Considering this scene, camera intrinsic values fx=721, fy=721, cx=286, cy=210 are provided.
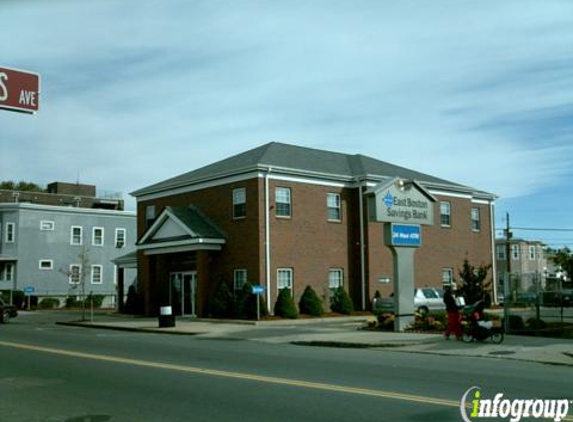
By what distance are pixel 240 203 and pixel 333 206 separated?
5215 mm

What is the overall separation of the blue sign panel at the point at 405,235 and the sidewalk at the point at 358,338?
3411mm

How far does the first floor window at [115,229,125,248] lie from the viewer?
5928 centimetres

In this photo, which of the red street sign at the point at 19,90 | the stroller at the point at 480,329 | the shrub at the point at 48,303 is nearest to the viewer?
the red street sign at the point at 19,90

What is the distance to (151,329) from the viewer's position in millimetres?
28203

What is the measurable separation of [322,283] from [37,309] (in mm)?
24387

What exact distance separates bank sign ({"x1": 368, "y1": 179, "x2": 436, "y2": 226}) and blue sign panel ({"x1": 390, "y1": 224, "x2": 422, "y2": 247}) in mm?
186

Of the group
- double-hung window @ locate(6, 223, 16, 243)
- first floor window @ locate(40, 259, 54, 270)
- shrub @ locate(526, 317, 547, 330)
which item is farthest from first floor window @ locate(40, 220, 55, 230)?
shrub @ locate(526, 317, 547, 330)

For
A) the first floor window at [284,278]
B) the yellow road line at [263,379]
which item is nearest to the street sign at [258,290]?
the first floor window at [284,278]

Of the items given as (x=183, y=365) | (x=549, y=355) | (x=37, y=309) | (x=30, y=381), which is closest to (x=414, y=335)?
(x=549, y=355)

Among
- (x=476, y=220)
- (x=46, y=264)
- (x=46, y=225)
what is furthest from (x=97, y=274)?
(x=476, y=220)

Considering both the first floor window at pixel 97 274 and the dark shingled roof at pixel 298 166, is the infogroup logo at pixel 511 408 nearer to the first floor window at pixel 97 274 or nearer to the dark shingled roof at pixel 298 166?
the dark shingled roof at pixel 298 166

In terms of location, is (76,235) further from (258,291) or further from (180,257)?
(258,291)

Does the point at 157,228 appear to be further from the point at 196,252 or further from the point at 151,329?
the point at 151,329

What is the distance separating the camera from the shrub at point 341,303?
35.2 metres
